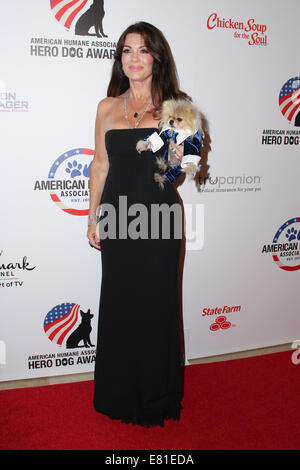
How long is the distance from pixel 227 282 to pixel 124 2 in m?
2.03

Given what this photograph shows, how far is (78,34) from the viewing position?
7.63 ft

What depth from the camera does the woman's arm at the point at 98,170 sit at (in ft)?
7.15

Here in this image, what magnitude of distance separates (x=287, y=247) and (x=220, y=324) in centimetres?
82

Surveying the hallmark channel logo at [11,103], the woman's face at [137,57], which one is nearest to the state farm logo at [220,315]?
the woman's face at [137,57]

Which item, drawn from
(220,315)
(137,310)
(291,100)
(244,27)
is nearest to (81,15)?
(244,27)

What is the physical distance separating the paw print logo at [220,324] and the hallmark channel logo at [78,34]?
6.70ft

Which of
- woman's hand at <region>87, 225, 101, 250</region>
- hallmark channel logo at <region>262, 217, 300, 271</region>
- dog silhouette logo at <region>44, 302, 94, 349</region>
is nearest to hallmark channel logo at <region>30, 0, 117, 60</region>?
woman's hand at <region>87, 225, 101, 250</region>

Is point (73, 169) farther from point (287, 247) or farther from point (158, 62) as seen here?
point (287, 247)

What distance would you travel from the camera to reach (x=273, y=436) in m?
2.10

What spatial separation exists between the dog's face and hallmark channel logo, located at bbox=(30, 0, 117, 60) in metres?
0.95

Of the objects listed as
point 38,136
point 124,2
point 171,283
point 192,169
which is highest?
point 124,2

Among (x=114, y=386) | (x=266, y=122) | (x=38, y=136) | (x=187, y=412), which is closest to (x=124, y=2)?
(x=38, y=136)
